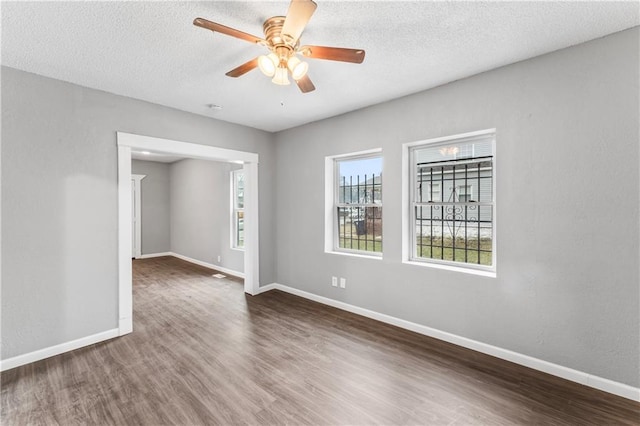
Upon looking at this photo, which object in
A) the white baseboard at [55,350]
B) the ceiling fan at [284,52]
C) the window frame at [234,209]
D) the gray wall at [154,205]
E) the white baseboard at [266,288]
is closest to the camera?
the ceiling fan at [284,52]

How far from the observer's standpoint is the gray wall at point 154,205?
7.50 metres

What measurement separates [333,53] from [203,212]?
18.5 feet

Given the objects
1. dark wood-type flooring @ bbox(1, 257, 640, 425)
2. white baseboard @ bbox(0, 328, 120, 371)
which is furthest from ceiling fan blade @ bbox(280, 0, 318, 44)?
white baseboard @ bbox(0, 328, 120, 371)

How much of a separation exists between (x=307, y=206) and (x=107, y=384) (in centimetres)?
291

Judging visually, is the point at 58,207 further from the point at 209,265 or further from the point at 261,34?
the point at 209,265

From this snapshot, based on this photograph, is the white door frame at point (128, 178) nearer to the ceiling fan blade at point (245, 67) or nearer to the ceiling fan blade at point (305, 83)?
the ceiling fan blade at point (245, 67)

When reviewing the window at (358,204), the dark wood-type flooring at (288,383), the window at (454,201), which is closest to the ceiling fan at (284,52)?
the window at (454,201)

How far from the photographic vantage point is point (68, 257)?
277 cm

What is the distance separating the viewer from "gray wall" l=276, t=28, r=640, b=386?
6.73 ft

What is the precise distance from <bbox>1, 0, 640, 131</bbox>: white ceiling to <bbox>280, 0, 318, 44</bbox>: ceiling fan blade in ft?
0.77

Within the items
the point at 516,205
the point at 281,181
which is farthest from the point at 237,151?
the point at 516,205

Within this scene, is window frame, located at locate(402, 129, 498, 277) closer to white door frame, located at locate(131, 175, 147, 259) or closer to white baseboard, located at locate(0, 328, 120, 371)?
white baseboard, located at locate(0, 328, 120, 371)

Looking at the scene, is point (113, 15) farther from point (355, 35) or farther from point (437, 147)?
point (437, 147)

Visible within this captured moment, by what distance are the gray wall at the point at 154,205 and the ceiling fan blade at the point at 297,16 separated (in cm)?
719
